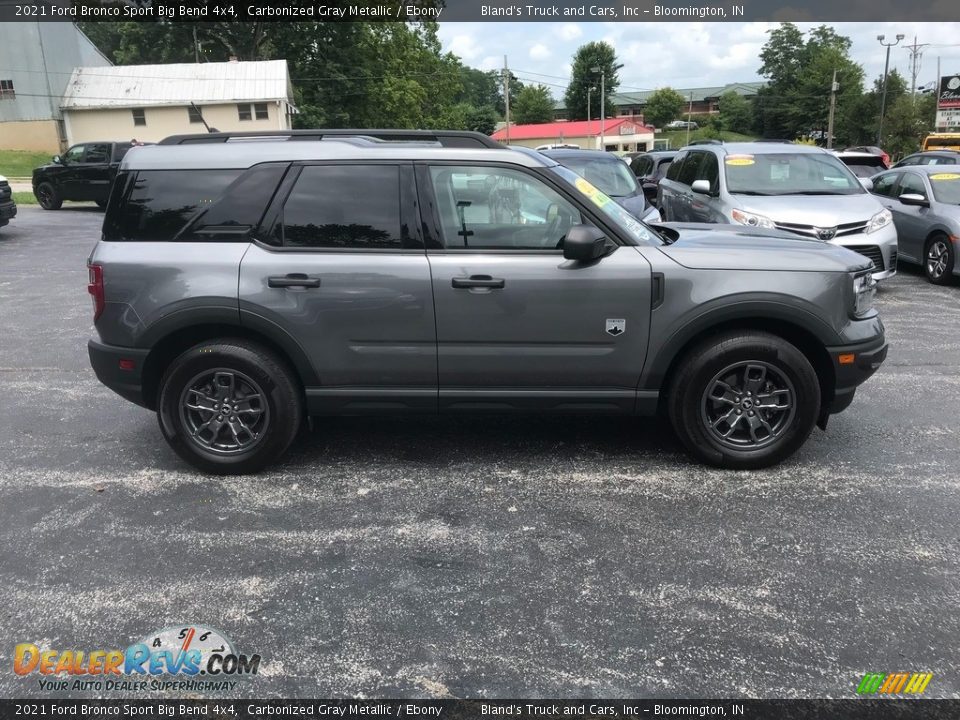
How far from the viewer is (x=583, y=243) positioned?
3.82m

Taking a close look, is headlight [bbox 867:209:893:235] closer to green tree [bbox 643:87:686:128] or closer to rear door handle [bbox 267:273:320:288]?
rear door handle [bbox 267:273:320:288]

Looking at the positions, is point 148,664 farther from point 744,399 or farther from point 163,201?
point 744,399

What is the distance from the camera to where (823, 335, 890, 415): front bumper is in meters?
4.06

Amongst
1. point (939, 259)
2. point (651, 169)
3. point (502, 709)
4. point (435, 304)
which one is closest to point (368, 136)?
point (435, 304)

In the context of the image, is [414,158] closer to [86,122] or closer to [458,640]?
[458,640]

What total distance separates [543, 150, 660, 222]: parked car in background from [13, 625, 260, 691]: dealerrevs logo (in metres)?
7.80

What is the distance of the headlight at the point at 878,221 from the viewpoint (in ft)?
27.1

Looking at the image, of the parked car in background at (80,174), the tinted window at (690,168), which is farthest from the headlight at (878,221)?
the parked car in background at (80,174)

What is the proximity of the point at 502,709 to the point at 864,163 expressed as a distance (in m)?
20.4

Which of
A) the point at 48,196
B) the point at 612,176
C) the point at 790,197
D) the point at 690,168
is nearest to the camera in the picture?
the point at 790,197

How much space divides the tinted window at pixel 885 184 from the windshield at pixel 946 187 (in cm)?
83

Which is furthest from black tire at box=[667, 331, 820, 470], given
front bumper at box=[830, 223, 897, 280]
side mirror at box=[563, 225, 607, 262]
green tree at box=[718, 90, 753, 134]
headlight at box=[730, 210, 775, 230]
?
green tree at box=[718, 90, 753, 134]

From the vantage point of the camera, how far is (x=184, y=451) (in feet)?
14.0

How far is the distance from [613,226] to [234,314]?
2159 millimetres
